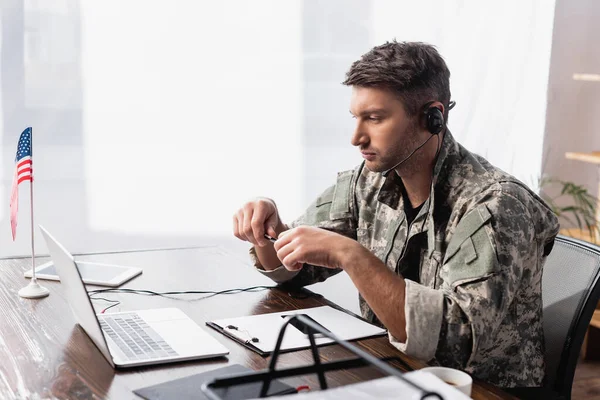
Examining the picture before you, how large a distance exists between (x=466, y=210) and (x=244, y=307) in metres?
0.48

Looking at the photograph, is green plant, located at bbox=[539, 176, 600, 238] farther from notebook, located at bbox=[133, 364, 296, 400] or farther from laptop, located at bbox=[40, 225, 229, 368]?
notebook, located at bbox=[133, 364, 296, 400]

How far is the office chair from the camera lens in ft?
4.93

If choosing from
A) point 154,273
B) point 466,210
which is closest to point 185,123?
point 154,273

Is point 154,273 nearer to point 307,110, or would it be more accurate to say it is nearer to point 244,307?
point 244,307

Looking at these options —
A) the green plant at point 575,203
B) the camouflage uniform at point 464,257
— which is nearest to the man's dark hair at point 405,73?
the camouflage uniform at point 464,257

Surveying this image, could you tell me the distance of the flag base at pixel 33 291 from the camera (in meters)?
1.62

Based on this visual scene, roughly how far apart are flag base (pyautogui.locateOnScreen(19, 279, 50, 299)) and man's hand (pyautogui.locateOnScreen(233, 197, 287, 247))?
43 cm

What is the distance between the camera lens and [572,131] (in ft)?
11.5

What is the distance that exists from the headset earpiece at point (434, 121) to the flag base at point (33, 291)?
87 cm

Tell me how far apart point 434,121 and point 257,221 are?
1.42 feet

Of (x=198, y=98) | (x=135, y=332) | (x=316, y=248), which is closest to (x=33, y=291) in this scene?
(x=135, y=332)

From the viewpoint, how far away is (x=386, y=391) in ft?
2.89

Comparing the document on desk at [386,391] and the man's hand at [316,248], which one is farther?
the man's hand at [316,248]

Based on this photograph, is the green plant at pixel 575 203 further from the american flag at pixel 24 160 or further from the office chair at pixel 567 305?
the american flag at pixel 24 160
